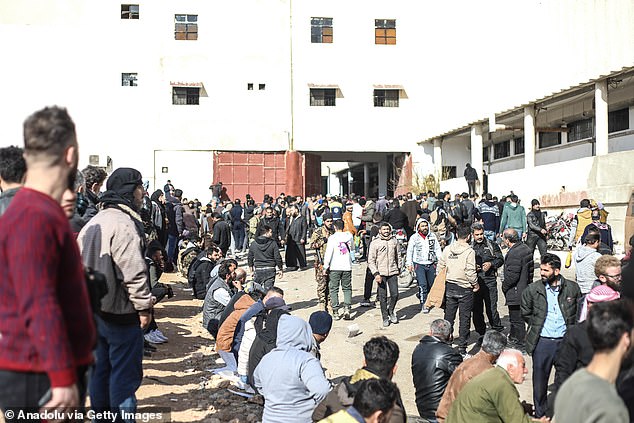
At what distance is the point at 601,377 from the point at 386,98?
27.5 metres

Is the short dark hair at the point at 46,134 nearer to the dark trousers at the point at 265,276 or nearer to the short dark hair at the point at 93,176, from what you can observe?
the short dark hair at the point at 93,176

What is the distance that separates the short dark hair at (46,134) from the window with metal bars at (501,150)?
28732 millimetres

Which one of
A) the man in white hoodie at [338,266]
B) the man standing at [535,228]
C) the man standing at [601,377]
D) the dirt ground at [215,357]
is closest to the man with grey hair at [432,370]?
the dirt ground at [215,357]

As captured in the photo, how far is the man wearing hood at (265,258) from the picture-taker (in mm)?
12422

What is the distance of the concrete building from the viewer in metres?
28.2

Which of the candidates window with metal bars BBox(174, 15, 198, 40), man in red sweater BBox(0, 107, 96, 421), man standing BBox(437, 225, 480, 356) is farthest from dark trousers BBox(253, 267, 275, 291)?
window with metal bars BBox(174, 15, 198, 40)

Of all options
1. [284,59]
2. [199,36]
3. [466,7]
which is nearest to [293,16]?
[284,59]

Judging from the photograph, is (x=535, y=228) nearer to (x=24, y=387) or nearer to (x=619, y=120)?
(x=619, y=120)

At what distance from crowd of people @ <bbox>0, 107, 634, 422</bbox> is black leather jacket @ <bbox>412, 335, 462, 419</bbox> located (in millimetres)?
14

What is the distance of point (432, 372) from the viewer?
251 inches

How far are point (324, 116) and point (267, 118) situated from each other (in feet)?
8.37

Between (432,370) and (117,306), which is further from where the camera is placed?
(432,370)

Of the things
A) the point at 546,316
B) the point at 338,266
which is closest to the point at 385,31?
the point at 338,266

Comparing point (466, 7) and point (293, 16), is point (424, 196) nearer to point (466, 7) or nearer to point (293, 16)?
point (466, 7)
